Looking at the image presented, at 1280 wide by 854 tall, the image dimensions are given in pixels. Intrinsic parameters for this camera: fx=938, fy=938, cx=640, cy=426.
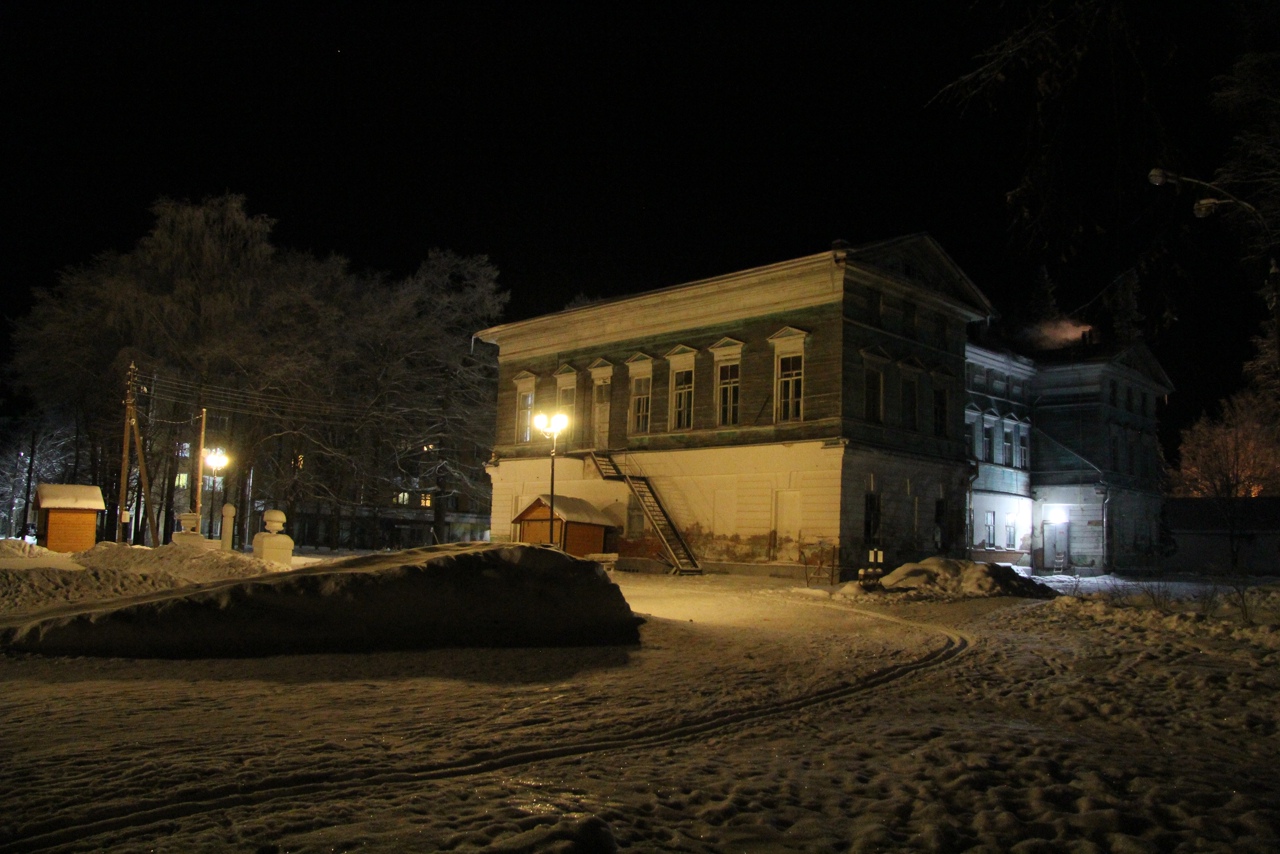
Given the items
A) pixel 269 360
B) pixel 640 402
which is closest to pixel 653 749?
pixel 640 402

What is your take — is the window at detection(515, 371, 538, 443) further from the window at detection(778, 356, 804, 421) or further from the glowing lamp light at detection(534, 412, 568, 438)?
the window at detection(778, 356, 804, 421)

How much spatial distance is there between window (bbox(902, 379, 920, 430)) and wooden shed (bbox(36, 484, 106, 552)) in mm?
26176

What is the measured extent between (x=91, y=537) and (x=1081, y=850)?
3258 centimetres

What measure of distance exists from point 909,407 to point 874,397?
209 cm

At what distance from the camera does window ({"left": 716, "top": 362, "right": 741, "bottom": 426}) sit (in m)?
30.6

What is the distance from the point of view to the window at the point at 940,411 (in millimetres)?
31953

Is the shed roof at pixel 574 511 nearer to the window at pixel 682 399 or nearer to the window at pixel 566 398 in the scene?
the window at pixel 682 399

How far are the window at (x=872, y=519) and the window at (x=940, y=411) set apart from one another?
4.59m

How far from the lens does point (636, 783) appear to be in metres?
5.76

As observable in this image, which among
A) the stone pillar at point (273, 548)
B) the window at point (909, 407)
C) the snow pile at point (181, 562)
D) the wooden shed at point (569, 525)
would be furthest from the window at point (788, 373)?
the snow pile at point (181, 562)

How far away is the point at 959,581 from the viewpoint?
70.7 feet

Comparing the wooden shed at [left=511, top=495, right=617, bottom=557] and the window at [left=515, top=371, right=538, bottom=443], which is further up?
the window at [left=515, top=371, right=538, bottom=443]

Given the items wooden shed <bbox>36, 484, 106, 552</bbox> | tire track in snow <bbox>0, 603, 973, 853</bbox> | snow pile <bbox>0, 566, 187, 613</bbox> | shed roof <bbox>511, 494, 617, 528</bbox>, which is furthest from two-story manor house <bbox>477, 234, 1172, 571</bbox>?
tire track in snow <bbox>0, 603, 973, 853</bbox>

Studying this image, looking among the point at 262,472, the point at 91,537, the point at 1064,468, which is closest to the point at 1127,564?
the point at 1064,468
